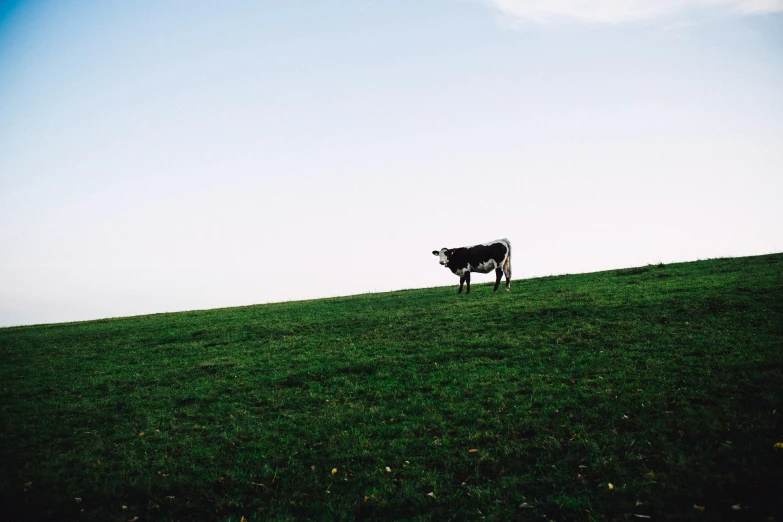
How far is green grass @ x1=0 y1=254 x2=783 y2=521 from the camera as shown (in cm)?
830

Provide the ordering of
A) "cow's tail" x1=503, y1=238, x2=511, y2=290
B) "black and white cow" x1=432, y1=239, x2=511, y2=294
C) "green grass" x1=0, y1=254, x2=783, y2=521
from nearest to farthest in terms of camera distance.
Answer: "green grass" x1=0, y1=254, x2=783, y2=521 < "black and white cow" x1=432, y1=239, x2=511, y2=294 < "cow's tail" x1=503, y1=238, x2=511, y2=290

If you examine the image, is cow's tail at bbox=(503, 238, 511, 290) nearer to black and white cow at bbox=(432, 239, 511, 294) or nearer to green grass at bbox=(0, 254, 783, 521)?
black and white cow at bbox=(432, 239, 511, 294)

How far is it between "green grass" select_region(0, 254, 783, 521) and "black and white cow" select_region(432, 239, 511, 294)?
23.0 ft

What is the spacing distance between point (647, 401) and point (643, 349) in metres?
4.09

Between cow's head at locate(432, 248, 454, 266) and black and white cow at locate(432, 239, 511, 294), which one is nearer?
black and white cow at locate(432, 239, 511, 294)

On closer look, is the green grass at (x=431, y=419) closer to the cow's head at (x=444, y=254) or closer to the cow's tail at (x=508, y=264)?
the cow's tail at (x=508, y=264)

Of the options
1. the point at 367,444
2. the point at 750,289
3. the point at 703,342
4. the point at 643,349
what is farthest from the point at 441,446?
the point at 750,289

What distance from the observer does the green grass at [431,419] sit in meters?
8.30

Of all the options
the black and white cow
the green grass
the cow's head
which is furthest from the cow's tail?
the green grass

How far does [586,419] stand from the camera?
10.5m

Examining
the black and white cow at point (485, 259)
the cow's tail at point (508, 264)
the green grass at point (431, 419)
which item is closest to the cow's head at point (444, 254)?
the black and white cow at point (485, 259)

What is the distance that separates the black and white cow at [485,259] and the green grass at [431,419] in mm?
7015

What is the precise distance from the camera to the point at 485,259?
27.9m

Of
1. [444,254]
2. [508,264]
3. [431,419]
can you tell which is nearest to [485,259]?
[508,264]
